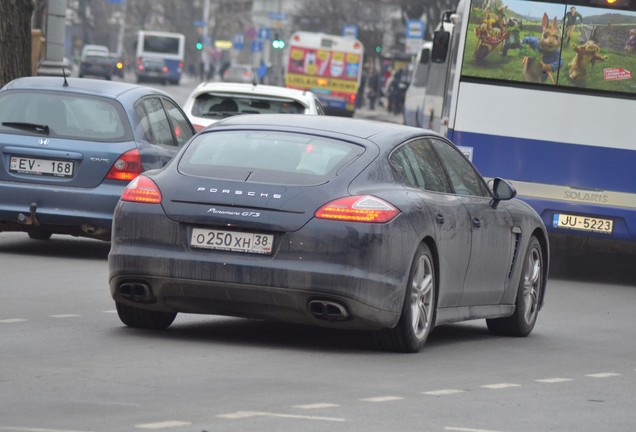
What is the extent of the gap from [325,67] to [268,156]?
179ft

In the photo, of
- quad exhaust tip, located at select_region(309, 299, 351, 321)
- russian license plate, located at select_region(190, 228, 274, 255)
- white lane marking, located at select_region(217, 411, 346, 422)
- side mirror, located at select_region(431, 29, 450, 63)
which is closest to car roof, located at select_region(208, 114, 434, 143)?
russian license plate, located at select_region(190, 228, 274, 255)

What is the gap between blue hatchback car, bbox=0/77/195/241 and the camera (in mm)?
14445

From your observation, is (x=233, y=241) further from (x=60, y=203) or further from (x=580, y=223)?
(x=580, y=223)

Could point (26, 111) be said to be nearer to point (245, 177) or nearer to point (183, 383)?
point (245, 177)

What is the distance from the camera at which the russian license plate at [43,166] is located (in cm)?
1446

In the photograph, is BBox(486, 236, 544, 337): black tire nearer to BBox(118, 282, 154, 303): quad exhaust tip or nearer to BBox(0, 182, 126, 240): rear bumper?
BBox(118, 282, 154, 303): quad exhaust tip

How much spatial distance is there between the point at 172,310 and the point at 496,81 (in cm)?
819

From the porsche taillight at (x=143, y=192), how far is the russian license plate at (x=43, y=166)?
487cm

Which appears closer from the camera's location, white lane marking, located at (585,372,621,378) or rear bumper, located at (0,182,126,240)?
white lane marking, located at (585,372,621,378)

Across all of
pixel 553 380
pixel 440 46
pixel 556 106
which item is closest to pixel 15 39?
pixel 440 46

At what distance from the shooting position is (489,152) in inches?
678

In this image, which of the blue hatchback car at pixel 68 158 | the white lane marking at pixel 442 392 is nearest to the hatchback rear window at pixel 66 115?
the blue hatchback car at pixel 68 158

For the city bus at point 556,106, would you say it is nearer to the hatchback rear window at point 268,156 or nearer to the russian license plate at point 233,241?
the hatchback rear window at point 268,156

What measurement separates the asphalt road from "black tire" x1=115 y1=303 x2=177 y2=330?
0.09 metres
